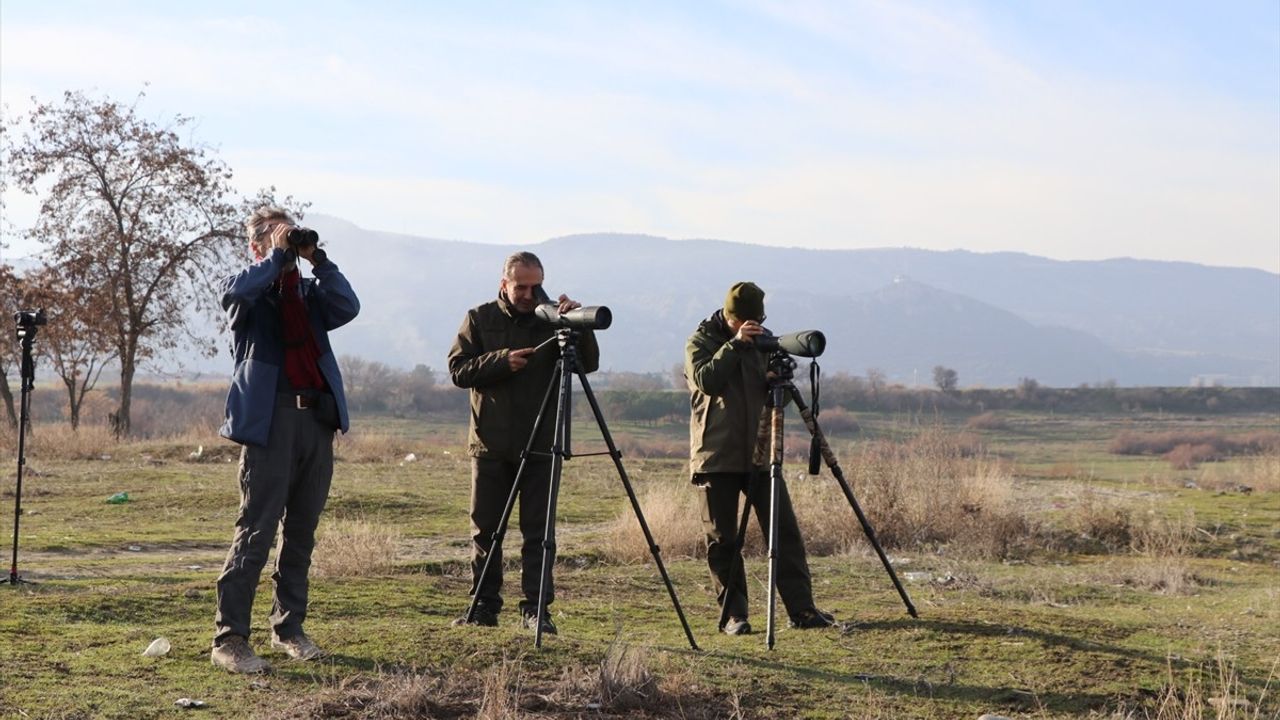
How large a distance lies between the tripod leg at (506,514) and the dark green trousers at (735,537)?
47.5 inches

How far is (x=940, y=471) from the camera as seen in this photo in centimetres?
1516

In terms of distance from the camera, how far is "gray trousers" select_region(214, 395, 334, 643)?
20.9 feet

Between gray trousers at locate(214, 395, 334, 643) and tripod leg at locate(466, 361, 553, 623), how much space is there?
103 cm

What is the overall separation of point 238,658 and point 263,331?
1515 millimetres

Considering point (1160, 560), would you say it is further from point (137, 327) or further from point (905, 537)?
point (137, 327)

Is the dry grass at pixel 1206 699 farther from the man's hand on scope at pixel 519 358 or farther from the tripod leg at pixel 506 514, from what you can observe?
the man's hand on scope at pixel 519 358

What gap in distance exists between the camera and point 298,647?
6586mm

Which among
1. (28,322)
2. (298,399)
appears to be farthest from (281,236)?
(28,322)

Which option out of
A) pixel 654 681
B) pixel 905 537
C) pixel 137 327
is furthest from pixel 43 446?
pixel 654 681

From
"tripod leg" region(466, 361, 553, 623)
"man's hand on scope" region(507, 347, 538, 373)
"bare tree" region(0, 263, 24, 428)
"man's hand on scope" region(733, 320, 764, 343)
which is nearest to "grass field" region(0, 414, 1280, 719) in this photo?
"tripod leg" region(466, 361, 553, 623)

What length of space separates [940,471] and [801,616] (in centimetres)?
748

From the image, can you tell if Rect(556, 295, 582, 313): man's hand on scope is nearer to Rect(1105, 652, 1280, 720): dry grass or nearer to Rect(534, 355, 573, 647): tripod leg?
Rect(534, 355, 573, 647): tripod leg

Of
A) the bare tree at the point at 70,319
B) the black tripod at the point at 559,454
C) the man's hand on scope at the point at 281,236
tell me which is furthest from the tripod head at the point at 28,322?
the bare tree at the point at 70,319

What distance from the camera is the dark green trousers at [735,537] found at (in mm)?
8047
